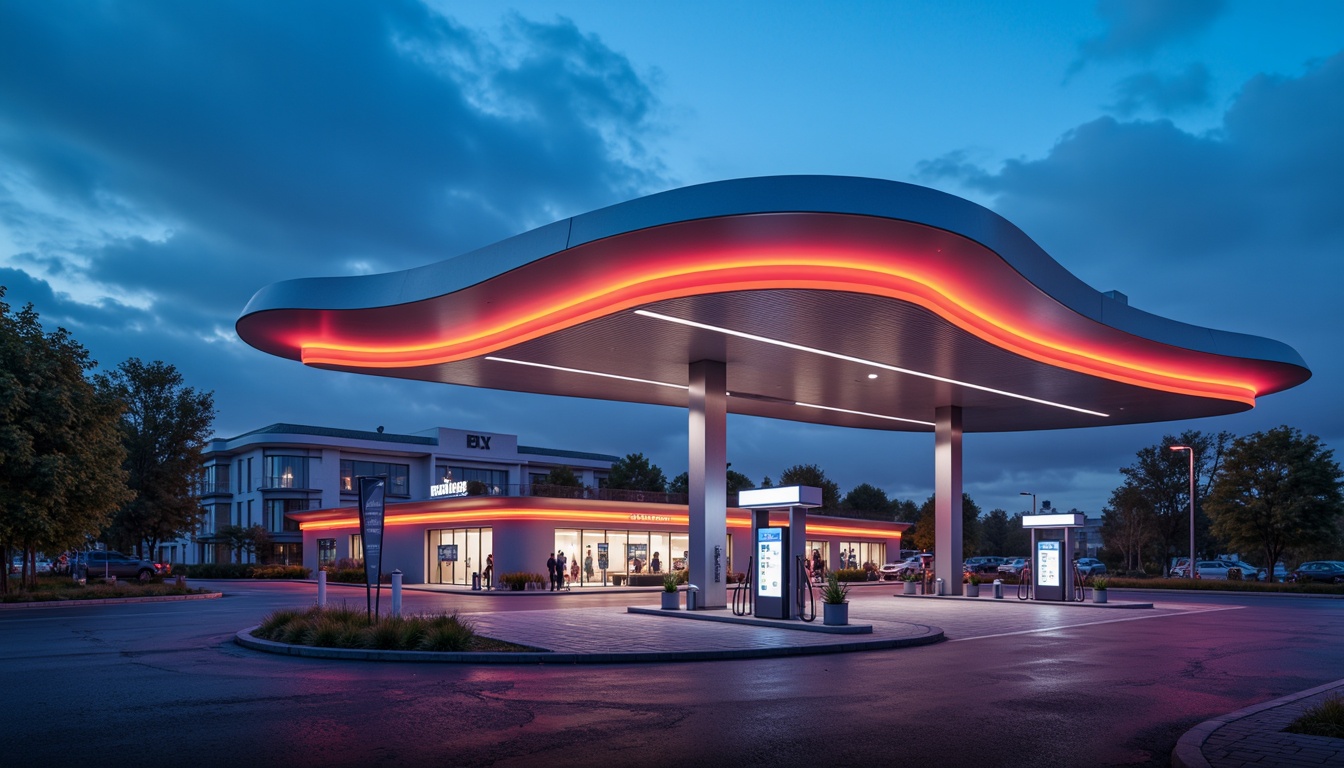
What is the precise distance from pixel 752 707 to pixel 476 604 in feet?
69.5

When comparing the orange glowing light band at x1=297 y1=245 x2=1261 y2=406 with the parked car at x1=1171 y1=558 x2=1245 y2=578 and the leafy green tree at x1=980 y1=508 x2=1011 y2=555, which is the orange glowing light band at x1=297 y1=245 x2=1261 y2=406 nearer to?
the parked car at x1=1171 y1=558 x2=1245 y2=578

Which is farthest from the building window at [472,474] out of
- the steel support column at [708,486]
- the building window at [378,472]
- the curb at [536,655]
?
the curb at [536,655]

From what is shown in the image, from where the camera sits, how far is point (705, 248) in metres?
19.0

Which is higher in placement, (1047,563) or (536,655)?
(536,655)

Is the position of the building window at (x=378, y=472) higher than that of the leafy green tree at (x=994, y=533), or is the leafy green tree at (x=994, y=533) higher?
the building window at (x=378, y=472)

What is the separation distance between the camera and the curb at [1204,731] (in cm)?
748

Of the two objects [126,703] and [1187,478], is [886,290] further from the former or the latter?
[1187,478]

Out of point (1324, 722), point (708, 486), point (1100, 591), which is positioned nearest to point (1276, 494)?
point (1100, 591)

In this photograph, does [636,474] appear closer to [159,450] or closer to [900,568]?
[900,568]

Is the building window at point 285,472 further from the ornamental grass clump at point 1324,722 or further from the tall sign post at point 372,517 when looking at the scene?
the ornamental grass clump at point 1324,722

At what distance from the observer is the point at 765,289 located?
1980 centimetres

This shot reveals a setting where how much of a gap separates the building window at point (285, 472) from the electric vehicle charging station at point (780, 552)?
2327 inches

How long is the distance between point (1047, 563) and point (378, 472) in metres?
55.4

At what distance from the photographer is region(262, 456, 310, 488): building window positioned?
7319cm
